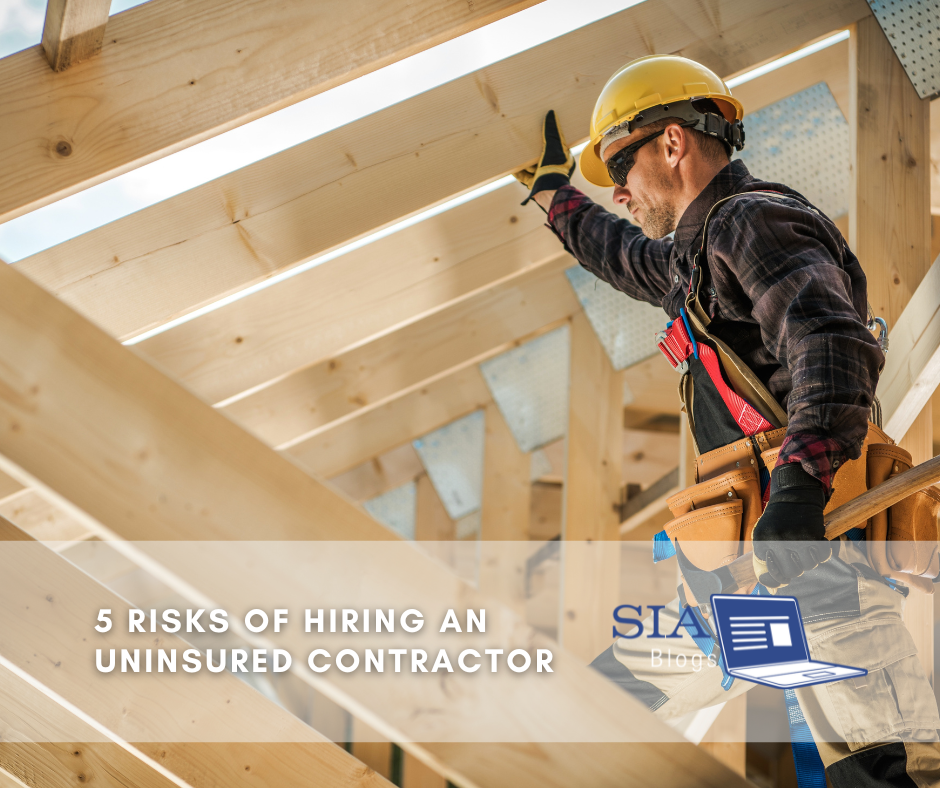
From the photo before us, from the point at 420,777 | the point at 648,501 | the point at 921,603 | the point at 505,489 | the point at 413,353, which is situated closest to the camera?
the point at 921,603

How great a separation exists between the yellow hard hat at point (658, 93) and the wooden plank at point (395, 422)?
2.84m

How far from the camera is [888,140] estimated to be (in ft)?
7.06

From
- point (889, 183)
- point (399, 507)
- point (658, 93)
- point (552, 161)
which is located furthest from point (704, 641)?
point (399, 507)

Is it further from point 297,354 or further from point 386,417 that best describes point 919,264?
point 386,417

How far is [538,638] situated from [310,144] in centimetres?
151

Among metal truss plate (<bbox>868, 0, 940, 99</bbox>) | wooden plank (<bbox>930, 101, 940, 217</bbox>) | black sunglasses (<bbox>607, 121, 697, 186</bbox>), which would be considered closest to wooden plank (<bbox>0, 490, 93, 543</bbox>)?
black sunglasses (<bbox>607, 121, 697, 186</bbox>)

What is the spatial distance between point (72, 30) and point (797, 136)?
7.36 feet

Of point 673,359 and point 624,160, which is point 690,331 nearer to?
point 673,359

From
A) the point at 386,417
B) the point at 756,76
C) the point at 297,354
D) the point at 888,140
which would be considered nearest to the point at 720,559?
the point at 888,140

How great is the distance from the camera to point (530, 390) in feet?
13.9

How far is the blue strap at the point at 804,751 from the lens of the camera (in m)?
1.43

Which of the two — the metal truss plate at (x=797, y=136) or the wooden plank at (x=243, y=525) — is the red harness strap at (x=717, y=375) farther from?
the metal truss plate at (x=797, y=136)

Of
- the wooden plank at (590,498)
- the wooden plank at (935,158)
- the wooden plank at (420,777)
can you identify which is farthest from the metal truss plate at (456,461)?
the wooden plank at (935,158)

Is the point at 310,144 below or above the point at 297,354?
above
